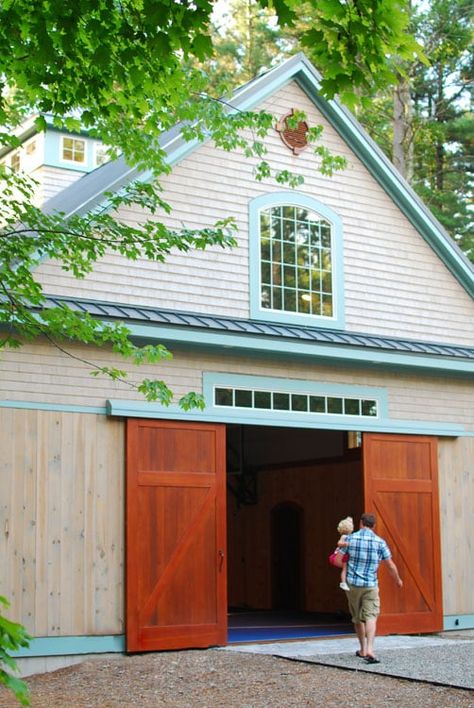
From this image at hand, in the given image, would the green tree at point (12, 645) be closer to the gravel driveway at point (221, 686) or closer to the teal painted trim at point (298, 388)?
the gravel driveway at point (221, 686)

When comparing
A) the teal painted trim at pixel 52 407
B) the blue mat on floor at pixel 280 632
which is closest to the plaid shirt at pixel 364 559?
the blue mat on floor at pixel 280 632

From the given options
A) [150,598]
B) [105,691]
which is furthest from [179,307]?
[105,691]

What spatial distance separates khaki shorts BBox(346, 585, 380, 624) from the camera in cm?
1127

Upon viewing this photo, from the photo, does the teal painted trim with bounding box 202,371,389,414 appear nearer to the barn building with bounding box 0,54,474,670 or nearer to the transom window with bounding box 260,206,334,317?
the barn building with bounding box 0,54,474,670

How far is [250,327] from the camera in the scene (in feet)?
44.1

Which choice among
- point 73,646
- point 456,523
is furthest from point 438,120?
point 73,646

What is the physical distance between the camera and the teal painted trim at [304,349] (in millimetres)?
Result: 12539

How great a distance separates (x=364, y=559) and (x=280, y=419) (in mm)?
2792

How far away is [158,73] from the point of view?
820cm

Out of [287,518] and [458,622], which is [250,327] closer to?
[458,622]

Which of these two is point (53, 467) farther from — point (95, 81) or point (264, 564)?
point (264, 564)

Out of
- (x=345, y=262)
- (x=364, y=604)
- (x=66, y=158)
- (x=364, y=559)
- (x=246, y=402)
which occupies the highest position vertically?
(x=66, y=158)

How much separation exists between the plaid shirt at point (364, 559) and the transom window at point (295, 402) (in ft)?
8.89

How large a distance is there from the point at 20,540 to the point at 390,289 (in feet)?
22.3
